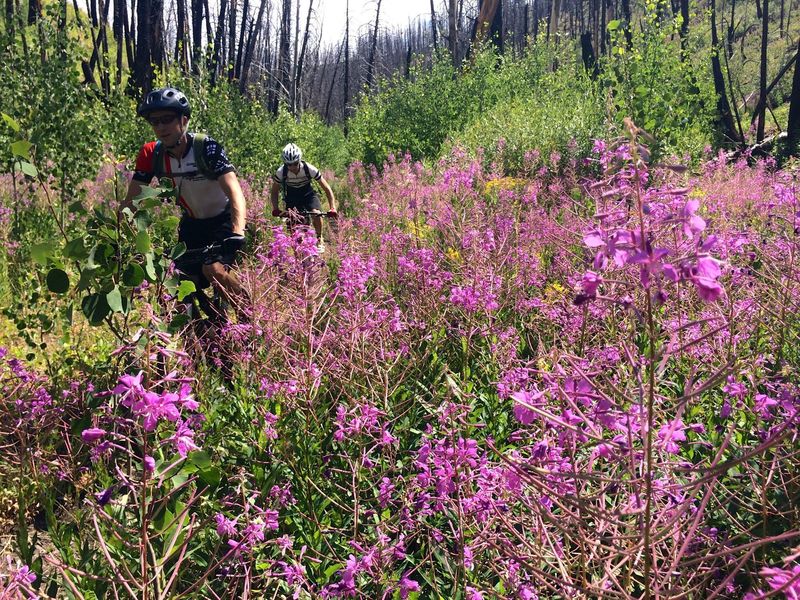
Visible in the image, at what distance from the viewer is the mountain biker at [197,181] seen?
4.36 metres

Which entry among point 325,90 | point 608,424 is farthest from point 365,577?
point 325,90

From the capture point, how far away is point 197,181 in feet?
15.3

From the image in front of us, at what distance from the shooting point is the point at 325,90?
261ft

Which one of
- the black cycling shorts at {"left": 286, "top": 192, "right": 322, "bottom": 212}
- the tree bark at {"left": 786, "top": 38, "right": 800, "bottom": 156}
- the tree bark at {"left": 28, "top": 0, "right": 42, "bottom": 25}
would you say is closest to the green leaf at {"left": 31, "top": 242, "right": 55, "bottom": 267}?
the black cycling shorts at {"left": 286, "top": 192, "right": 322, "bottom": 212}

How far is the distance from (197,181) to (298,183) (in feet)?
10.5

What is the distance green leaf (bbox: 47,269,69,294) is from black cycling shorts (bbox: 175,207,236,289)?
A: 101 inches

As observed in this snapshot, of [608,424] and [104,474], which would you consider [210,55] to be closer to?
[104,474]

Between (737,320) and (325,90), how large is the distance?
8307 centimetres

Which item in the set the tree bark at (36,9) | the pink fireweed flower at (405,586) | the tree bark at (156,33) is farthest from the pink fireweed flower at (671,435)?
the tree bark at (156,33)

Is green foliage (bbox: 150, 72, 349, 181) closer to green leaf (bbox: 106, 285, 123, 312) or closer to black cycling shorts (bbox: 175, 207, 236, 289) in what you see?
black cycling shorts (bbox: 175, 207, 236, 289)

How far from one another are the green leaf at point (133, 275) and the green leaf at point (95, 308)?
0.36 ft

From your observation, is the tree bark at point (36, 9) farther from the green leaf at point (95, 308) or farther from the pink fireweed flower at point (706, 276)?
the pink fireweed flower at point (706, 276)

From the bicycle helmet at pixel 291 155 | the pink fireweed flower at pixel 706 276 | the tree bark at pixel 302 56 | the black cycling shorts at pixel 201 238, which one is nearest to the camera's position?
the pink fireweed flower at pixel 706 276

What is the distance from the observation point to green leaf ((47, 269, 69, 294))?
2.13 m
